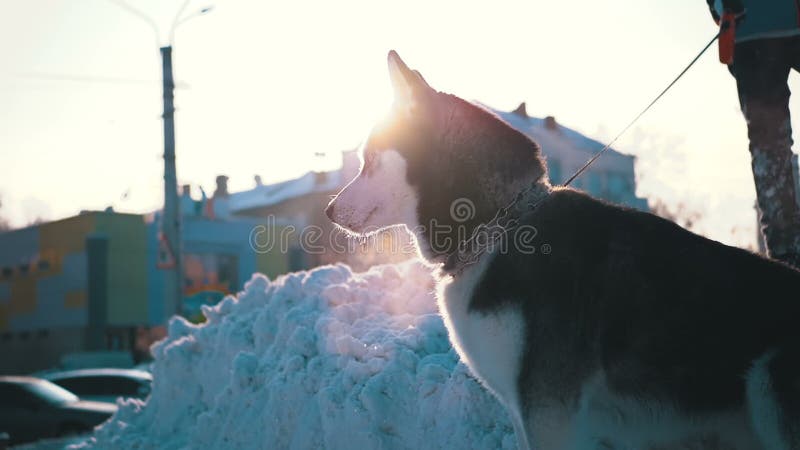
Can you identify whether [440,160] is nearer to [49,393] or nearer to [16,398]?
[16,398]

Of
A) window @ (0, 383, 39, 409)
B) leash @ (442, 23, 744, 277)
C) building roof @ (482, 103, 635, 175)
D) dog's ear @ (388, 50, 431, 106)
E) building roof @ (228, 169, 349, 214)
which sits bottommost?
window @ (0, 383, 39, 409)

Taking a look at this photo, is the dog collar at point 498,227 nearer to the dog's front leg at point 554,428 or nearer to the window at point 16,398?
the dog's front leg at point 554,428

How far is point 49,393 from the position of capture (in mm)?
17672

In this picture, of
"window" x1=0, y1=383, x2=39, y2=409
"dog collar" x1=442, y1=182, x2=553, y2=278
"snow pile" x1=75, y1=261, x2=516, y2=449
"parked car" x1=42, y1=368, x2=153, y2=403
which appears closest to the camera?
"dog collar" x1=442, y1=182, x2=553, y2=278

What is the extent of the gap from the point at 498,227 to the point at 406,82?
2.76 feet

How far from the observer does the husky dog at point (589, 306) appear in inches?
146

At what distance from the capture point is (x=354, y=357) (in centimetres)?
677

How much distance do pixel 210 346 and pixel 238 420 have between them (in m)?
1.45

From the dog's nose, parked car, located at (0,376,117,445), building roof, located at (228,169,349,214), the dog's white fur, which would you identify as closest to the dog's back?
the dog's white fur

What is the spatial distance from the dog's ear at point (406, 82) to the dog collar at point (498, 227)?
2.28 ft

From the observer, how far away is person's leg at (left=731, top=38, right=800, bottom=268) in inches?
221

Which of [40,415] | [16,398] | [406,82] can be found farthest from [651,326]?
[16,398]

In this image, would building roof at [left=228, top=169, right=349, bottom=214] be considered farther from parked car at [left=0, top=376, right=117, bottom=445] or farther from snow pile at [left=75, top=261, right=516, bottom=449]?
snow pile at [left=75, top=261, right=516, bottom=449]

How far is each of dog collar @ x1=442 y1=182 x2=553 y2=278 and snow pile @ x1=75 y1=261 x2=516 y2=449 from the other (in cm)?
162
